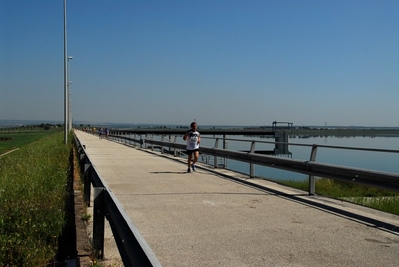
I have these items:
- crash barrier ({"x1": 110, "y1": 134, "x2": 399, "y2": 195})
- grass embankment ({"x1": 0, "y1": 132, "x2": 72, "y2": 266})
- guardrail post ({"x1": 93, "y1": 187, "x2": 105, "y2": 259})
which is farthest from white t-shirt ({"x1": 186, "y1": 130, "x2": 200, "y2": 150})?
guardrail post ({"x1": 93, "y1": 187, "x2": 105, "y2": 259})

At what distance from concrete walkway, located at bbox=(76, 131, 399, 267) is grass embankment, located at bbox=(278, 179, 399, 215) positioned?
713 mm

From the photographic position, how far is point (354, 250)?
6086mm

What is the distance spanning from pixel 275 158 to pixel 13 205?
6.47 m

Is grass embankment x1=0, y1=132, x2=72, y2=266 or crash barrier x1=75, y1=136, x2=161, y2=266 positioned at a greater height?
crash barrier x1=75, y1=136, x2=161, y2=266

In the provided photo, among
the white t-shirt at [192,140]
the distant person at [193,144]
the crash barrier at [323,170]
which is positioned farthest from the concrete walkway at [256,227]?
the white t-shirt at [192,140]

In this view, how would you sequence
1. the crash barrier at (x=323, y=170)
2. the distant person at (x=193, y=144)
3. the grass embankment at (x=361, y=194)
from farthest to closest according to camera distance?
the distant person at (x=193, y=144) < the grass embankment at (x=361, y=194) < the crash barrier at (x=323, y=170)

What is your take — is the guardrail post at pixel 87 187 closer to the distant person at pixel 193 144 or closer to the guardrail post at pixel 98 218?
the guardrail post at pixel 98 218

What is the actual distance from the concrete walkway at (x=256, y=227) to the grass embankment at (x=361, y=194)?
0.71 m

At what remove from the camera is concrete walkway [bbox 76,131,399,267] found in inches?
226

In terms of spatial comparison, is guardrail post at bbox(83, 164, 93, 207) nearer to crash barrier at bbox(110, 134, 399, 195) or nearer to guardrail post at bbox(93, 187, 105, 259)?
guardrail post at bbox(93, 187, 105, 259)

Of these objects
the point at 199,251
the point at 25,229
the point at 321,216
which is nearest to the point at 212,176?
the point at 321,216

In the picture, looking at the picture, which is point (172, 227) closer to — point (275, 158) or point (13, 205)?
point (13, 205)

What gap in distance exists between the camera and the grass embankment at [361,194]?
993 centimetres

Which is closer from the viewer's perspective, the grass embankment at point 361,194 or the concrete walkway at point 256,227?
the concrete walkway at point 256,227
